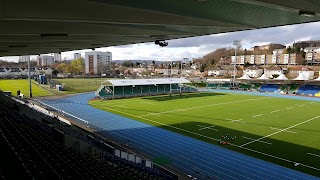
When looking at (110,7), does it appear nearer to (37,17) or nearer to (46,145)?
(37,17)

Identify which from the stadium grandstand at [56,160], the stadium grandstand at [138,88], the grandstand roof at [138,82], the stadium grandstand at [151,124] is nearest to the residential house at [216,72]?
the stadium grandstand at [138,88]

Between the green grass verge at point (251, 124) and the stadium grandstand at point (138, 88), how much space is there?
620 cm

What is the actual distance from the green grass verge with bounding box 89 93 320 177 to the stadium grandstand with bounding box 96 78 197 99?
6203mm

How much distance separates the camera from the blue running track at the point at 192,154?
46.8 feet

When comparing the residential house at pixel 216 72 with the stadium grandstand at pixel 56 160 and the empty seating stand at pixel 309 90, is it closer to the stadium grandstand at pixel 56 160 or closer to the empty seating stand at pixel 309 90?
the empty seating stand at pixel 309 90

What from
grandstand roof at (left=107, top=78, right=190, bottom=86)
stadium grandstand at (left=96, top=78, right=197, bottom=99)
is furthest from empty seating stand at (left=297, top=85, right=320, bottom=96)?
grandstand roof at (left=107, top=78, right=190, bottom=86)

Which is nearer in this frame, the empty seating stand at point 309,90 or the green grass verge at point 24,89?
the green grass verge at point 24,89

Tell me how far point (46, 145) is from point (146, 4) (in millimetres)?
7916

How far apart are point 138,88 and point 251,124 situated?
26239mm

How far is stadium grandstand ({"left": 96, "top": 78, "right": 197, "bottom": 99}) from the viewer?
4439cm

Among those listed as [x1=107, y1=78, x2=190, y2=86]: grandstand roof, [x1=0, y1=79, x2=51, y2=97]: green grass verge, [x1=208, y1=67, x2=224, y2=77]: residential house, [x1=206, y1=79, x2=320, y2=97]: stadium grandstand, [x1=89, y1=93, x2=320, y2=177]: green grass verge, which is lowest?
[x1=89, y1=93, x2=320, y2=177]: green grass verge

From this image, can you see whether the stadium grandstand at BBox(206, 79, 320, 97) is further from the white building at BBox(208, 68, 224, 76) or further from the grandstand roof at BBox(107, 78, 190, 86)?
the white building at BBox(208, 68, 224, 76)

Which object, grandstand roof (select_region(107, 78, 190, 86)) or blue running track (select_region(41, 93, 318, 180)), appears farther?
grandstand roof (select_region(107, 78, 190, 86))

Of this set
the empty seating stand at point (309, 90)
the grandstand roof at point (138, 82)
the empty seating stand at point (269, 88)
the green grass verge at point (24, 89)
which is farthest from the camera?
the empty seating stand at point (269, 88)
